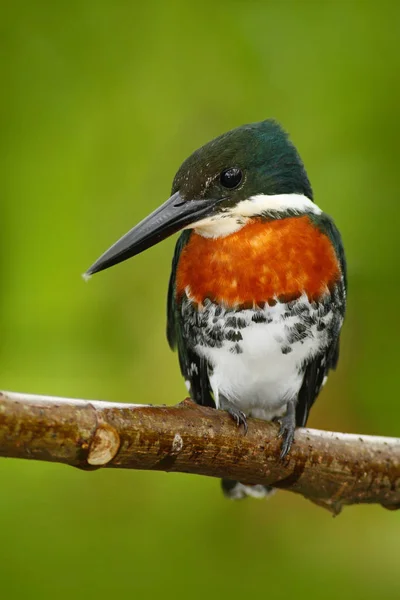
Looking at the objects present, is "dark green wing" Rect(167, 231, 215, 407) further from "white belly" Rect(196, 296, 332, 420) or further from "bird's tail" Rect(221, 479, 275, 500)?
"bird's tail" Rect(221, 479, 275, 500)

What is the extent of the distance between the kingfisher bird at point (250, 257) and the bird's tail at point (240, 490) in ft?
0.06

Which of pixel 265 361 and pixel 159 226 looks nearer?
pixel 159 226

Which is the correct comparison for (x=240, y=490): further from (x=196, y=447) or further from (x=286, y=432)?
(x=196, y=447)

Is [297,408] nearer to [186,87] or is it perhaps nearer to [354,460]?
[354,460]

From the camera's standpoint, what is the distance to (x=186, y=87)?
310cm

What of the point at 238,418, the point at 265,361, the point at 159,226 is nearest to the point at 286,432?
the point at 238,418

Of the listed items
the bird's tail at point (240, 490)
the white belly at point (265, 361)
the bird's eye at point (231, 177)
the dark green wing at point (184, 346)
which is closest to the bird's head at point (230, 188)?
the bird's eye at point (231, 177)

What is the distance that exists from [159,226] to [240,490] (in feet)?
2.99

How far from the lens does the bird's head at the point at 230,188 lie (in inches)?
102

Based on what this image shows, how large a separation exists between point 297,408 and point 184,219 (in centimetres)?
84

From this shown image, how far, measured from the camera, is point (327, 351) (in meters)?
2.87

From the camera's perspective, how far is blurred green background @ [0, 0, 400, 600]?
2658 mm

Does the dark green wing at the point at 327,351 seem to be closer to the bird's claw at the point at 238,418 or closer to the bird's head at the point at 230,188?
the bird's head at the point at 230,188

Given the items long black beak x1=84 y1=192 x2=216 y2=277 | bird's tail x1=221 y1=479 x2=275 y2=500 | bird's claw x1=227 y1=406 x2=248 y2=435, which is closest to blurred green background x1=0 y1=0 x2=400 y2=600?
bird's tail x1=221 y1=479 x2=275 y2=500
